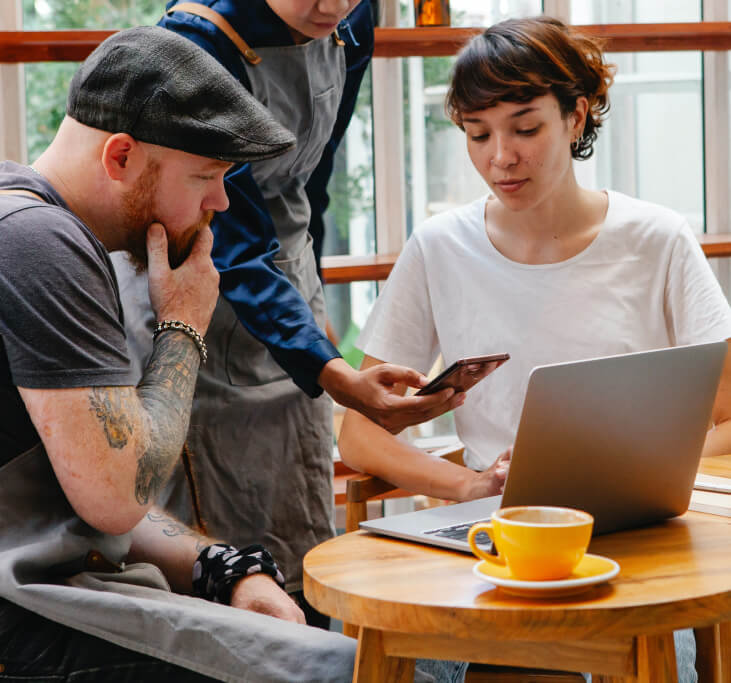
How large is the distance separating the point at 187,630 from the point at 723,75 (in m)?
2.95

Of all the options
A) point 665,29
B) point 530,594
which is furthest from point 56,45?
point 530,594

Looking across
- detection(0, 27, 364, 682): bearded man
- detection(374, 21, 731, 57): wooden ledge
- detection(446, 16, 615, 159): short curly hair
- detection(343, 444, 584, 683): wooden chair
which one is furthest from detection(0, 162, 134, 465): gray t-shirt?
detection(374, 21, 731, 57): wooden ledge

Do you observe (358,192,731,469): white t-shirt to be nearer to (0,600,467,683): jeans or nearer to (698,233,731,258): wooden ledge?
(0,600,467,683): jeans

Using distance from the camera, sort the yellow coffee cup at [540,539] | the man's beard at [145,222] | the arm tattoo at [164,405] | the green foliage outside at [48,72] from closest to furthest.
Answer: the yellow coffee cup at [540,539]
the arm tattoo at [164,405]
the man's beard at [145,222]
the green foliage outside at [48,72]

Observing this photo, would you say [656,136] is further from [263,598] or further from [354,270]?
[263,598]

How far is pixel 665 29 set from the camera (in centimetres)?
309

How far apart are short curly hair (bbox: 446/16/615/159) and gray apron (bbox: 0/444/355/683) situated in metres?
1.06

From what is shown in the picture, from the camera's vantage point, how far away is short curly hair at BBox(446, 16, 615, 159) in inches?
73.6

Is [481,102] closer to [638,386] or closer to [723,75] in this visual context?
[638,386]

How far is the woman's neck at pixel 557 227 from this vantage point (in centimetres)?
198

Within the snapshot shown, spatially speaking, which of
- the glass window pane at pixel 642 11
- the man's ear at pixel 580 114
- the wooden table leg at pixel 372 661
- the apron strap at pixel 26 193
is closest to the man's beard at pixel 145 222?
the apron strap at pixel 26 193

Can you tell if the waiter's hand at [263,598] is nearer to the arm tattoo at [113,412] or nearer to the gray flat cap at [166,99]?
the arm tattoo at [113,412]

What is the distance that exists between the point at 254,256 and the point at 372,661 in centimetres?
92

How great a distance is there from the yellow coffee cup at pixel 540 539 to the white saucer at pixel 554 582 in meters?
0.01
